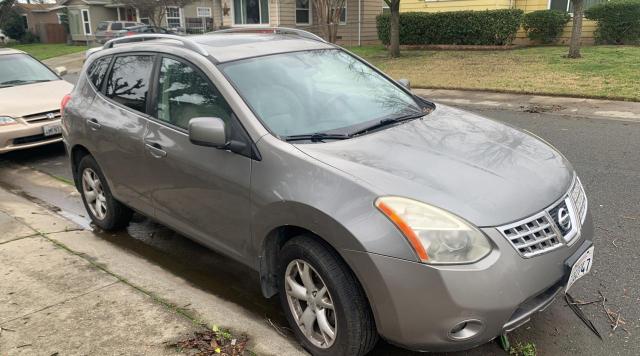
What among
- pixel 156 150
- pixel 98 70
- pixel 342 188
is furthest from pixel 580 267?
Result: pixel 98 70

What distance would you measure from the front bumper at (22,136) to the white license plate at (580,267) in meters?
6.98

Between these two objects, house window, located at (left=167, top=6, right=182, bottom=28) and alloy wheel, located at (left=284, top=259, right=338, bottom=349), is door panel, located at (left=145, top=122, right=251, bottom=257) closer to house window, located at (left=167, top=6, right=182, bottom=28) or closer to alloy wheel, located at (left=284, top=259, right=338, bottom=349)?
alloy wheel, located at (left=284, top=259, right=338, bottom=349)

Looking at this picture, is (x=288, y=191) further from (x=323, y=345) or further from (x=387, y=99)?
(x=387, y=99)

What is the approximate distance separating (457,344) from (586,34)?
61.3 ft

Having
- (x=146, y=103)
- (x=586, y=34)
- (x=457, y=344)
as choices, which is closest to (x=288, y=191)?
(x=457, y=344)

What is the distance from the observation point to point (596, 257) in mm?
3883

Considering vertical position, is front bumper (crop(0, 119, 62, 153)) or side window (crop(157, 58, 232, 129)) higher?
side window (crop(157, 58, 232, 129))

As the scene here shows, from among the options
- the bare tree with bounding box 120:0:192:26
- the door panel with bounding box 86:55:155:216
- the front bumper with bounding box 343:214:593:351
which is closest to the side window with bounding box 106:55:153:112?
the door panel with bounding box 86:55:155:216

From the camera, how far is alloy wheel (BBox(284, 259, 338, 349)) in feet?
9.09

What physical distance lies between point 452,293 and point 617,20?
17900 millimetres

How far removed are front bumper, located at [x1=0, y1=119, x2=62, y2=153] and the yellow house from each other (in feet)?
52.1

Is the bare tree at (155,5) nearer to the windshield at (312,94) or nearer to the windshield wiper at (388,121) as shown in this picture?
the windshield at (312,94)

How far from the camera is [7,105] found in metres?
7.32

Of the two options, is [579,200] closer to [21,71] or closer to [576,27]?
[21,71]
